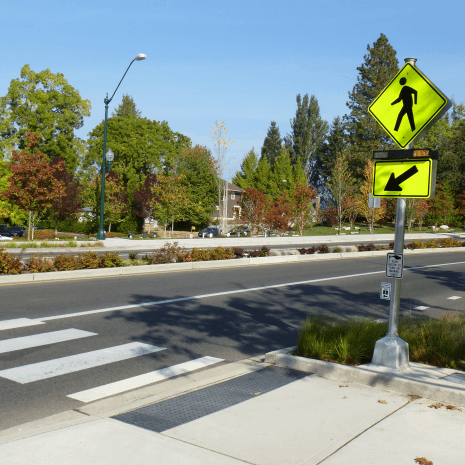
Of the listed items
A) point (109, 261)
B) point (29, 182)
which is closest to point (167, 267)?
point (109, 261)

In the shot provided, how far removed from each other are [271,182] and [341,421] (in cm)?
6391

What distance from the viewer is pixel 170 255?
56.5 feet

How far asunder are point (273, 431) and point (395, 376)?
1741 millimetres

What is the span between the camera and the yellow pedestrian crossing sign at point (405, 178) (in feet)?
18.4

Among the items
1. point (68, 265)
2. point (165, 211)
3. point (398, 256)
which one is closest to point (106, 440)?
point (398, 256)

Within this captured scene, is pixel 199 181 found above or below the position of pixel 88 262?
above

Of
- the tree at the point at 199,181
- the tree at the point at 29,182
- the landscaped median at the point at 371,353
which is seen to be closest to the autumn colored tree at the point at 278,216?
the tree at the point at 199,181

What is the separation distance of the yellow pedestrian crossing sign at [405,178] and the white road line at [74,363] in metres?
3.83

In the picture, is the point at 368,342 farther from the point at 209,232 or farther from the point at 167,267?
the point at 209,232

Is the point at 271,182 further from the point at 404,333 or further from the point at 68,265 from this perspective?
the point at 404,333

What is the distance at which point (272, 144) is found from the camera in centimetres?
8781

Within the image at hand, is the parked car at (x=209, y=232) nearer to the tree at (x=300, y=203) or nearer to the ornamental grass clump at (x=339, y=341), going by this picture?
the tree at (x=300, y=203)

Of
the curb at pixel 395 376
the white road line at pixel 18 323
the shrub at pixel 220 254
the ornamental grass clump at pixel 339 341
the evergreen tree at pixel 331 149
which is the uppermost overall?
the evergreen tree at pixel 331 149

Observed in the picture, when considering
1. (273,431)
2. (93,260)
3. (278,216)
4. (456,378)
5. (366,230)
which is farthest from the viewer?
(366,230)
